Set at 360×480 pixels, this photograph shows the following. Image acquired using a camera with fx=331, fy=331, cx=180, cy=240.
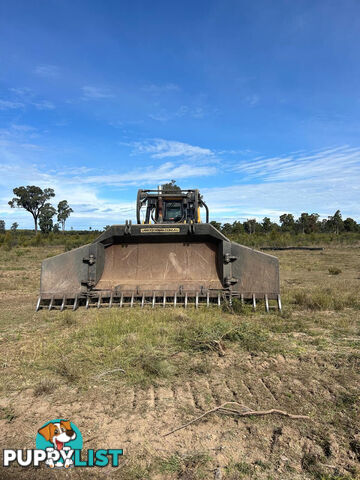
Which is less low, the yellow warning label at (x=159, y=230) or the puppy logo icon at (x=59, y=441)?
the yellow warning label at (x=159, y=230)

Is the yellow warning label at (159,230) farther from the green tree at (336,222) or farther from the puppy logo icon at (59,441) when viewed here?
the green tree at (336,222)

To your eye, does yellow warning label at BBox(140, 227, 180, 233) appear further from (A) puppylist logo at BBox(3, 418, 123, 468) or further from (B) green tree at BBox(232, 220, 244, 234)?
(B) green tree at BBox(232, 220, 244, 234)

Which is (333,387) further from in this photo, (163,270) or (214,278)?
(163,270)

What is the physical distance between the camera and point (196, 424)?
8.91 ft

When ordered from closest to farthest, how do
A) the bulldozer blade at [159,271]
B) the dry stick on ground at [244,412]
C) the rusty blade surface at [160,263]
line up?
the dry stick on ground at [244,412] → the bulldozer blade at [159,271] → the rusty blade surface at [160,263]

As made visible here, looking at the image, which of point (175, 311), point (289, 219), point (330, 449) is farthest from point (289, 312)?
point (289, 219)

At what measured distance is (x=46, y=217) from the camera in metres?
53.7

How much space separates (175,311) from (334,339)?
260 cm

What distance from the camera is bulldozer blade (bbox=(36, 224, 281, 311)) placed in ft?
21.2

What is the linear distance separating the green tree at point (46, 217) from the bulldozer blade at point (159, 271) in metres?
50.4

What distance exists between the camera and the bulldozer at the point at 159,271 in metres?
6.48

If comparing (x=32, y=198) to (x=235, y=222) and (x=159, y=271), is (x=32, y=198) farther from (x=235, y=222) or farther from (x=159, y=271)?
(x=159, y=271)

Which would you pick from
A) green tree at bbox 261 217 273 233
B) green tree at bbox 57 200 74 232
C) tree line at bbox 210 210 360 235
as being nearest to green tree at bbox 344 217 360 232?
tree line at bbox 210 210 360 235

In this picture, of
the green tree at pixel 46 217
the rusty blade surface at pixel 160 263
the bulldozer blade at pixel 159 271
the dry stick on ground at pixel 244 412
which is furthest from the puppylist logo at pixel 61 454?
the green tree at pixel 46 217
